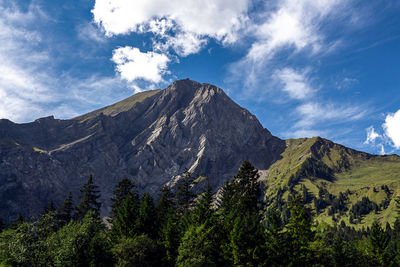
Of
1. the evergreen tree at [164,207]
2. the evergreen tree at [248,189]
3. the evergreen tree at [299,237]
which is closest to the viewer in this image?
the evergreen tree at [299,237]

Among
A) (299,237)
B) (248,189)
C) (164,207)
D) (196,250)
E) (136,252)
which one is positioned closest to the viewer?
(196,250)

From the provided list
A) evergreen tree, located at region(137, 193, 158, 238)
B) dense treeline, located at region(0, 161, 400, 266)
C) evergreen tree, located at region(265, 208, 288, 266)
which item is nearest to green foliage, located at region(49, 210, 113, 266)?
dense treeline, located at region(0, 161, 400, 266)

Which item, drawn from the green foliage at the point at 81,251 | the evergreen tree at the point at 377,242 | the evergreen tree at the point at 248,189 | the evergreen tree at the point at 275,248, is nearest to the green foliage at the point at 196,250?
the evergreen tree at the point at 275,248

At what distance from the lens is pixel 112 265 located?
48406mm

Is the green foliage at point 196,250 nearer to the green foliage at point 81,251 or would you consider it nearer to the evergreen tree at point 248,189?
the green foliage at point 81,251

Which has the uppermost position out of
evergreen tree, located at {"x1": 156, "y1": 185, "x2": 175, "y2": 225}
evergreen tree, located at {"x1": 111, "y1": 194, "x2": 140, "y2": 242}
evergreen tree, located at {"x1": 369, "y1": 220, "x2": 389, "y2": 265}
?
evergreen tree, located at {"x1": 156, "y1": 185, "x2": 175, "y2": 225}

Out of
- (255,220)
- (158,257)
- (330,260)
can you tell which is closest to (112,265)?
(158,257)

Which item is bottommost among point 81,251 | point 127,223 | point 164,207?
point 81,251

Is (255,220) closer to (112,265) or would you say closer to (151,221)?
(151,221)

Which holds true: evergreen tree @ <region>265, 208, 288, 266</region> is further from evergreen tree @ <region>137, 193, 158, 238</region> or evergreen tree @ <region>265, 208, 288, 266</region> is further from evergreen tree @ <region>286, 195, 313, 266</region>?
evergreen tree @ <region>137, 193, 158, 238</region>

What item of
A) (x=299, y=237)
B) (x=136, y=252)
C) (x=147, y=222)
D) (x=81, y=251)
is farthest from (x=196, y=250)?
(x=299, y=237)

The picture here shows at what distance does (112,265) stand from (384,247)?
71277 millimetres

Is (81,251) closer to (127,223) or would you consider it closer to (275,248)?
(127,223)

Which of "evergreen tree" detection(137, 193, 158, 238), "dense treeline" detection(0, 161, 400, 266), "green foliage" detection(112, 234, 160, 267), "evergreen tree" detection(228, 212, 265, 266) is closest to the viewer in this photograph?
"dense treeline" detection(0, 161, 400, 266)
